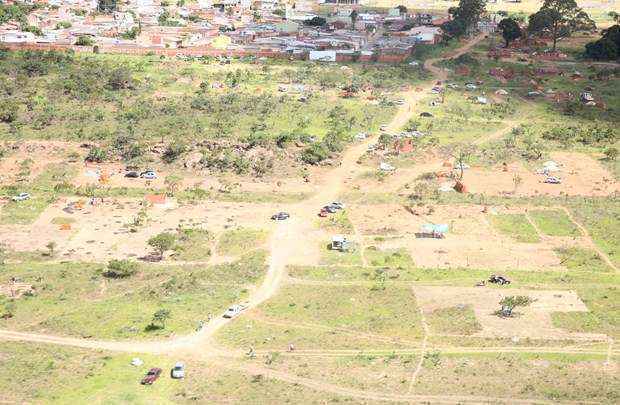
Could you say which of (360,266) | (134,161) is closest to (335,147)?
(134,161)

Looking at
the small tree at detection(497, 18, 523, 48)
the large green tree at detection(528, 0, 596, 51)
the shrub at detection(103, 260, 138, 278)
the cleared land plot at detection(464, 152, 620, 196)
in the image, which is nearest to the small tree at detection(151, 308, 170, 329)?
the shrub at detection(103, 260, 138, 278)

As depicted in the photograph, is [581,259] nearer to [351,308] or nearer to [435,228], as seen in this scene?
[435,228]

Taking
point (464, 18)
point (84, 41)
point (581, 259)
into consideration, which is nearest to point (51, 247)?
point (581, 259)

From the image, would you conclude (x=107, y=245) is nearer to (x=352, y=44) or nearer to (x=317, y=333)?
(x=317, y=333)

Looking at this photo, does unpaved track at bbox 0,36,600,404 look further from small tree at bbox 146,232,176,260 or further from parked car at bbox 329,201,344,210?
small tree at bbox 146,232,176,260

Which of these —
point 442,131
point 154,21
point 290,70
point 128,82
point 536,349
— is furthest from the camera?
point 154,21
